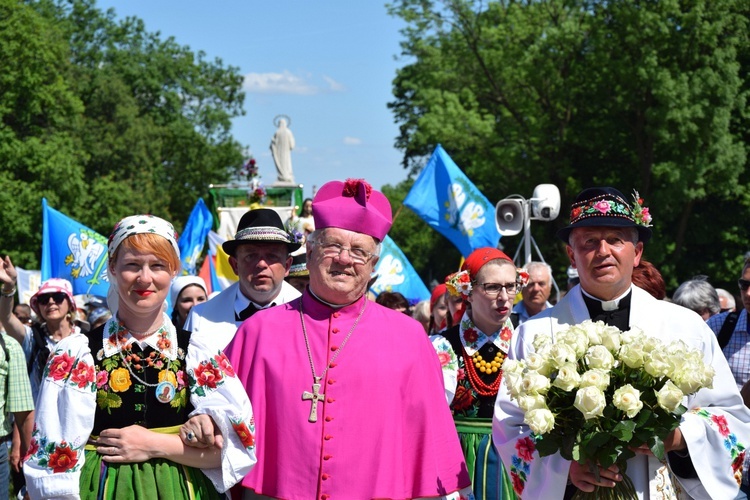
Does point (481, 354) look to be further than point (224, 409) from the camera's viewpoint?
Yes

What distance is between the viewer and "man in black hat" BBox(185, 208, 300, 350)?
5883 millimetres

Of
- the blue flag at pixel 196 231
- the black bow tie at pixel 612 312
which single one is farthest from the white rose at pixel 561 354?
the blue flag at pixel 196 231

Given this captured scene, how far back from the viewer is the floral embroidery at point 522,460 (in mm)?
4227

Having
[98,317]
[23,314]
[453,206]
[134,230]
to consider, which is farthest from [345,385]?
[23,314]

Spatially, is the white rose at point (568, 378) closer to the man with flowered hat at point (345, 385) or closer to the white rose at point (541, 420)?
the white rose at point (541, 420)

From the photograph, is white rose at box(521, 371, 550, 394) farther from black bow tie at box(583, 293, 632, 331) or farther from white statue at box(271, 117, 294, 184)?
white statue at box(271, 117, 294, 184)

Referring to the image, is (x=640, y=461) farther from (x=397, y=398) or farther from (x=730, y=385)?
(x=397, y=398)

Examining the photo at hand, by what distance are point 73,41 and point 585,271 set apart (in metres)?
45.2

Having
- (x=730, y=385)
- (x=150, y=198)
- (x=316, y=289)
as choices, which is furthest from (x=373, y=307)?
(x=150, y=198)

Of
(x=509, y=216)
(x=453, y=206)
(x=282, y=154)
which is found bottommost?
(x=509, y=216)

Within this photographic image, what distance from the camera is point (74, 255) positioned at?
12.8 metres

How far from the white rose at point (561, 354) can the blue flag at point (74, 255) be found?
9369 mm

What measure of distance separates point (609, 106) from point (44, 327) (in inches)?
904

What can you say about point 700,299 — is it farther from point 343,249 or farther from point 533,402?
point 533,402
